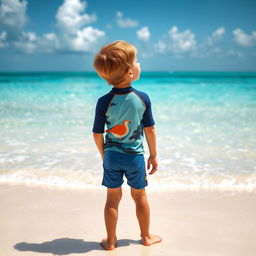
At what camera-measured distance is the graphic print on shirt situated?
1882mm

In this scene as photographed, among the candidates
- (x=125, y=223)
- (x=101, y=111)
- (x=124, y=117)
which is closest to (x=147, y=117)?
(x=124, y=117)

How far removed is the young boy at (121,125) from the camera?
5.80 ft

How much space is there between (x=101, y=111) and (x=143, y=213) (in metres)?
0.82

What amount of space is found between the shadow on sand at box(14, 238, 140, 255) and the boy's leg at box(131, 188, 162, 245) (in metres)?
0.10

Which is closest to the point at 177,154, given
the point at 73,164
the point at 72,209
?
the point at 73,164

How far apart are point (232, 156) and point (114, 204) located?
3026 mm

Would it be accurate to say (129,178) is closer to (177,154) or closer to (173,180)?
(173,180)

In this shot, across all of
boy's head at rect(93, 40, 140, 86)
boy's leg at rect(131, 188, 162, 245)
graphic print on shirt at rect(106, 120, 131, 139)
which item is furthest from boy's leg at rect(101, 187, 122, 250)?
boy's head at rect(93, 40, 140, 86)

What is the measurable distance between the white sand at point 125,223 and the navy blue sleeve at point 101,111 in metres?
0.93

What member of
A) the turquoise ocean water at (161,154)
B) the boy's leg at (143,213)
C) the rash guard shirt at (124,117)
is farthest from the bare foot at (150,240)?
the turquoise ocean water at (161,154)

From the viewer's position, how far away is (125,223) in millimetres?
2498

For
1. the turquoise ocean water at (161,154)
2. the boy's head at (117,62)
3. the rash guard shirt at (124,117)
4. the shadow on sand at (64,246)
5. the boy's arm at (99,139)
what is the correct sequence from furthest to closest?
the turquoise ocean water at (161,154) → the shadow on sand at (64,246) → the boy's arm at (99,139) → the rash guard shirt at (124,117) → the boy's head at (117,62)

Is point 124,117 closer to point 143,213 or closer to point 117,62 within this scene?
point 117,62

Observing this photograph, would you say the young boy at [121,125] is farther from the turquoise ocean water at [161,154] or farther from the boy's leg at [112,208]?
the turquoise ocean water at [161,154]
